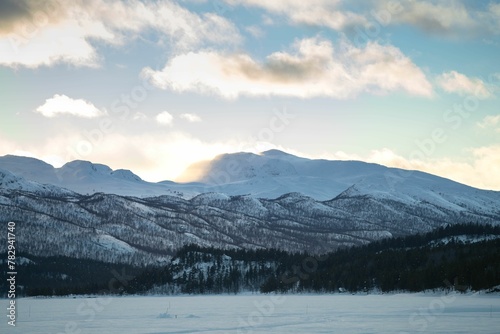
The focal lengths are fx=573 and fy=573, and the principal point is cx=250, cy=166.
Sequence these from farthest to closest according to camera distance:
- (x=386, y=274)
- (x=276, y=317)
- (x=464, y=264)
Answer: (x=386, y=274) → (x=464, y=264) → (x=276, y=317)

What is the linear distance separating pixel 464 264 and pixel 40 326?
127 metres

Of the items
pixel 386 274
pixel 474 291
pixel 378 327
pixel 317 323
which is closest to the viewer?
pixel 378 327

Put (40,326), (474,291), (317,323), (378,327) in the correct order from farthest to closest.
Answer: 1. (474,291)
2. (40,326)
3. (317,323)
4. (378,327)

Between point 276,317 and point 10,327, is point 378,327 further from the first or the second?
point 10,327

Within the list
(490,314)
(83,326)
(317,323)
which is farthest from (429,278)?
(83,326)

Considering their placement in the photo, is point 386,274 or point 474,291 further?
point 386,274

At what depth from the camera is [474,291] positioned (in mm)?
158250

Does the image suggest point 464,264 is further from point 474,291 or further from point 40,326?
point 40,326

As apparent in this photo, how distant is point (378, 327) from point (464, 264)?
109 metres

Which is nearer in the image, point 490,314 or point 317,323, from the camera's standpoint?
point 317,323

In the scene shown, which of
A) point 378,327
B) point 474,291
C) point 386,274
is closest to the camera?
point 378,327

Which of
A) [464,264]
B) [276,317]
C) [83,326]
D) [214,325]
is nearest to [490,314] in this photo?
[276,317]

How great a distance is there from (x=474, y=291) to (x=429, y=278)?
1813 cm

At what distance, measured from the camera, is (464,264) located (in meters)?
171
